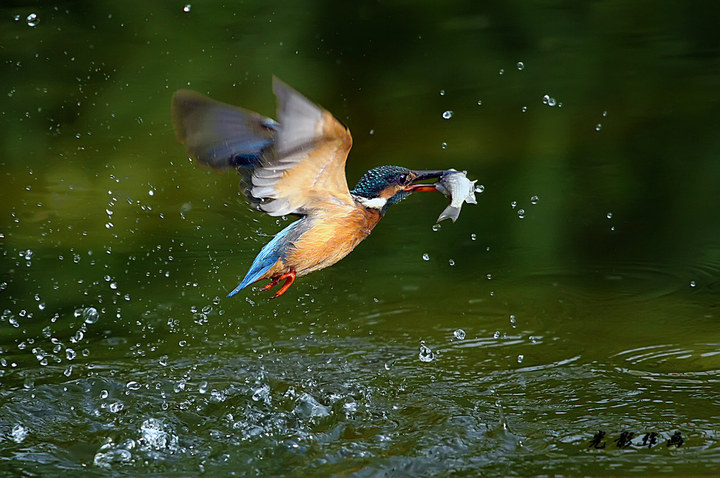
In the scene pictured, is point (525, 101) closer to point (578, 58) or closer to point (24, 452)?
point (578, 58)

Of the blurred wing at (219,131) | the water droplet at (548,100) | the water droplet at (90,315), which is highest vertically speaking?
the water droplet at (548,100)

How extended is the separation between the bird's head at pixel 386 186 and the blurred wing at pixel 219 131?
299mm

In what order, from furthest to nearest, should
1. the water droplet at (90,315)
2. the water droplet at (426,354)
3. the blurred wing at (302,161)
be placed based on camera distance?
the water droplet at (90,315), the water droplet at (426,354), the blurred wing at (302,161)

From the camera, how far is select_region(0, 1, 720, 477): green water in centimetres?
186

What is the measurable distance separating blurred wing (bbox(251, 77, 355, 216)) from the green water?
17.5 inches

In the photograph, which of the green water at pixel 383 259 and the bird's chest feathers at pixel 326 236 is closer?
the green water at pixel 383 259

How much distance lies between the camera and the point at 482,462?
1.70m

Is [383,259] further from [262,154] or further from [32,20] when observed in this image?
[32,20]

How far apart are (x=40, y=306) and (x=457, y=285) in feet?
4.43

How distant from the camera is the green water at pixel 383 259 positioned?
6.09 ft

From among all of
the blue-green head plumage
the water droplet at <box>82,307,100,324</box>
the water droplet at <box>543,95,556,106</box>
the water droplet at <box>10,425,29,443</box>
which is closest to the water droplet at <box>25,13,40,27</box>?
the water droplet at <box>82,307,100,324</box>

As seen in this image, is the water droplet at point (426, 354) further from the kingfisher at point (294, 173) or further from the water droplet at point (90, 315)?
the water droplet at point (90, 315)

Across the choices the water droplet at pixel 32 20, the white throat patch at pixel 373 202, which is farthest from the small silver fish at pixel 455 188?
the water droplet at pixel 32 20

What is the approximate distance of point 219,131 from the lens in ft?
6.55
